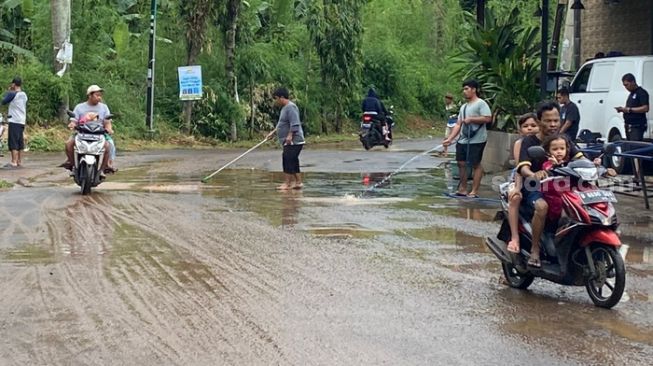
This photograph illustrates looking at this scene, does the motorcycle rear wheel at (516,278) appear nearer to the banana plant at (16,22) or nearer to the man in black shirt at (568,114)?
the man in black shirt at (568,114)

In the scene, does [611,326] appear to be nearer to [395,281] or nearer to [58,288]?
[395,281]

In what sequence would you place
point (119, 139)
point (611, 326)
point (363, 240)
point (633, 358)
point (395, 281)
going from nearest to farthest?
point (633, 358) < point (611, 326) < point (395, 281) < point (363, 240) < point (119, 139)

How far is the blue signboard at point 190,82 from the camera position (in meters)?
28.0

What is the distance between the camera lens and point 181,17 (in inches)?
1131

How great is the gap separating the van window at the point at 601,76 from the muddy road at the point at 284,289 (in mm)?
3871

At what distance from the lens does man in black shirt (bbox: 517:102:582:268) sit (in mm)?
7480

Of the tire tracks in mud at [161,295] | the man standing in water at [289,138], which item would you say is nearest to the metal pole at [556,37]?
the man standing in water at [289,138]

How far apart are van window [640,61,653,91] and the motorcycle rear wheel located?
9569mm

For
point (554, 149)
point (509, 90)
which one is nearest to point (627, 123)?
point (509, 90)

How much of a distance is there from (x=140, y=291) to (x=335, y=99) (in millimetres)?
28116

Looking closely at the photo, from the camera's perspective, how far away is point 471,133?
14.2 m

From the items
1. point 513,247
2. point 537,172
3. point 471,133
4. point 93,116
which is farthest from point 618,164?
point 537,172

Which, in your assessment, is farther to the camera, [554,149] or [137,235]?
[137,235]

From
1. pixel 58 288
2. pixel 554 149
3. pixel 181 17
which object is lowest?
pixel 58 288
